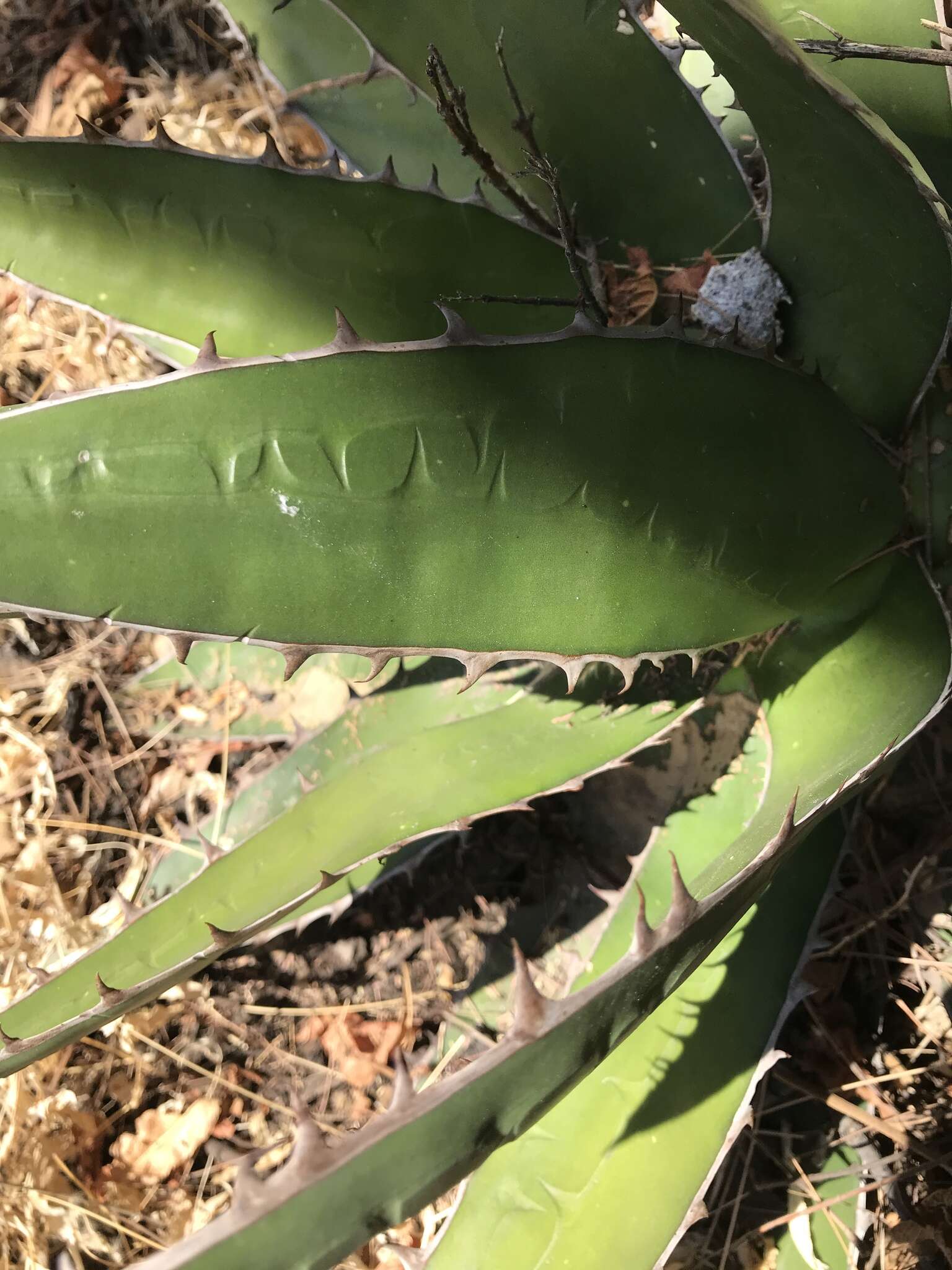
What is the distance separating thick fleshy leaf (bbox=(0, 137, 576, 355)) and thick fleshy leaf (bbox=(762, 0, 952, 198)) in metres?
0.36

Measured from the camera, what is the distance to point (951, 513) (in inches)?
40.3

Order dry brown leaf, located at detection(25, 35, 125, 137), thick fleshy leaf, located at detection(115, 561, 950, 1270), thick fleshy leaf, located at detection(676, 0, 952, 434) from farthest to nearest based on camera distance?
dry brown leaf, located at detection(25, 35, 125, 137), thick fleshy leaf, located at detection(676, 0, 952, 434), thick fleshy leaf, located at detection(115, 561, 950, 1270)

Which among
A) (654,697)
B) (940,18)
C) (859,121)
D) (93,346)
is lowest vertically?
(93,346)

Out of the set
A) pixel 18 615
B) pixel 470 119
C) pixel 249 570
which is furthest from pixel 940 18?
pixel 18 615

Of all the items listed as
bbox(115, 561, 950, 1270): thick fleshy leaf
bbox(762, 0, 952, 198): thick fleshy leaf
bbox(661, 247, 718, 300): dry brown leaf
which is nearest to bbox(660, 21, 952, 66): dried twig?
bbox(762, 0, 952, 198): thick fleshy leaf

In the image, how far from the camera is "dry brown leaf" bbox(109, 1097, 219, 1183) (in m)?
1.55

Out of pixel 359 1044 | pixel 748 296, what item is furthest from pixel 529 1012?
pixel 359 1044

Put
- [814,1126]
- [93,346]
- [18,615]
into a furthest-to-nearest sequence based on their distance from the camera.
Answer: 1. [93,346]
2. [814,1126]
3. [18,615]

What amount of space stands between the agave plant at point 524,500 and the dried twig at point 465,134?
0.01 metres

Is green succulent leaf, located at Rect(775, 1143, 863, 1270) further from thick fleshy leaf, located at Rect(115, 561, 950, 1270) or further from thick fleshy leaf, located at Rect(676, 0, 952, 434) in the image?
thick fleshy leaf, located at Rect(676, 0, 952, 434)

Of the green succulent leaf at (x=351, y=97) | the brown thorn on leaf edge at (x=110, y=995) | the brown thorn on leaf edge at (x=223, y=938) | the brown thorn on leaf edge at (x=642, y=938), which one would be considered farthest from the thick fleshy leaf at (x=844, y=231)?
the brown thorn on leaf edge at (x=110, y=995)

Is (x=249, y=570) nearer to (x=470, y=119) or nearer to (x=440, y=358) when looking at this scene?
(x=440, y=358)

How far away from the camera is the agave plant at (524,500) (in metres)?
0.69

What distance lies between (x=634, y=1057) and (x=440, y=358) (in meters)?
0.81
